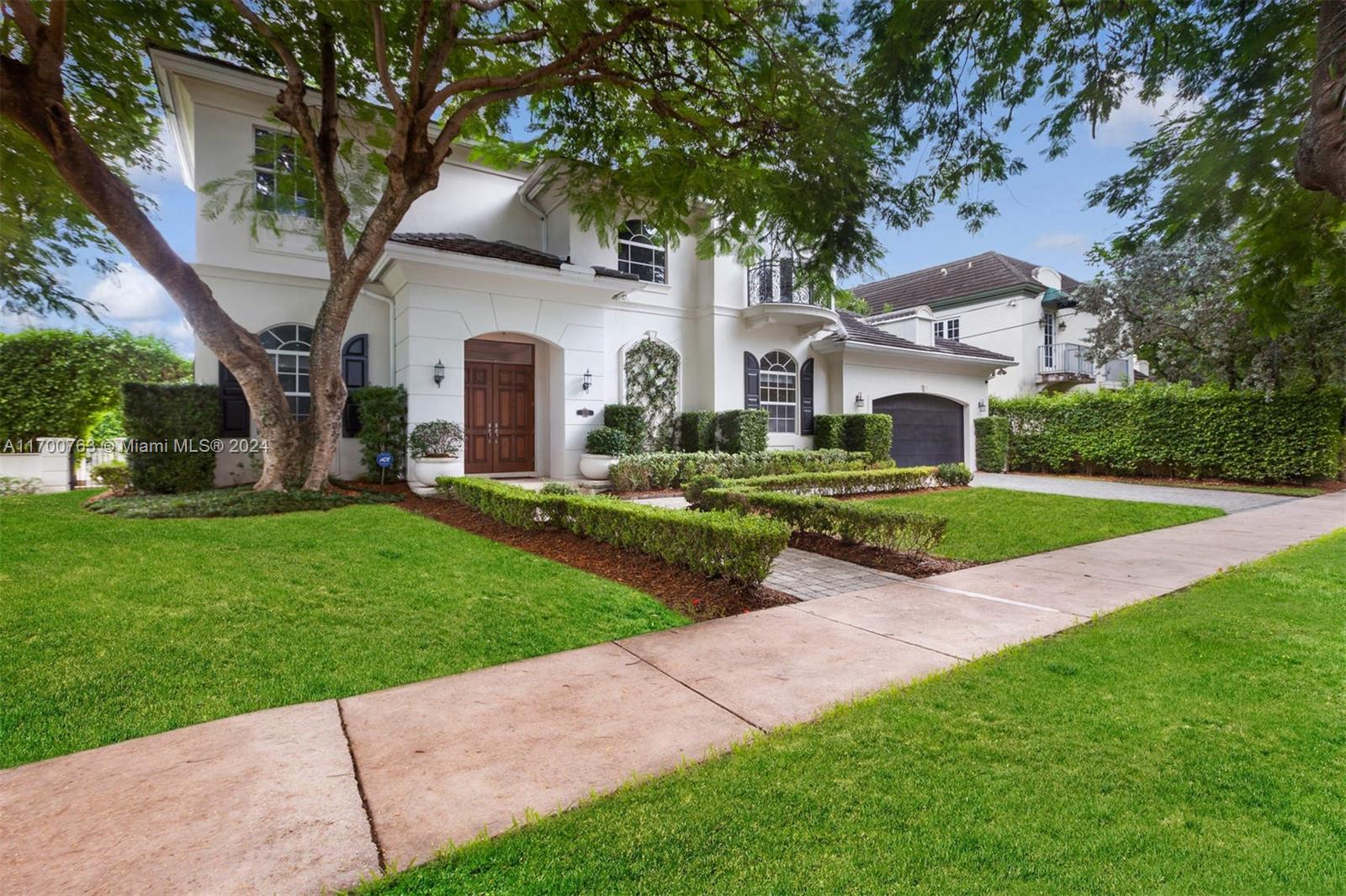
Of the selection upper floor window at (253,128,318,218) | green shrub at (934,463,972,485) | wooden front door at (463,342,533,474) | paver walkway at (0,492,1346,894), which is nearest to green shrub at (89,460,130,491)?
upper floor window at (253,128,318,218)

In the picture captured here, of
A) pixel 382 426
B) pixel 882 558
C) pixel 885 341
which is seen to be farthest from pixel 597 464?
pixel 885 341

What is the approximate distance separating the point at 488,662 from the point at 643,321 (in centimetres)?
1183

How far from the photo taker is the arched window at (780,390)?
16.0m

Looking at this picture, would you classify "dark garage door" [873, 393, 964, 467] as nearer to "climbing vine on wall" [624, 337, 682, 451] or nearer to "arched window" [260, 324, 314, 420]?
"climbing vine on wall" [624, 337, 682, 451]

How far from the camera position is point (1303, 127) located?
14.8 ft

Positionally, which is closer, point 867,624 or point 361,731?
point 361,731

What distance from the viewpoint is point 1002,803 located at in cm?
221

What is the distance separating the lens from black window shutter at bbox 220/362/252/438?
35.5 feet

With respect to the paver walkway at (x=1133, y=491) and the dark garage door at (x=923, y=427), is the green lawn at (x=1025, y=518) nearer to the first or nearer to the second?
the paver walkway at (x=1133, y=491)

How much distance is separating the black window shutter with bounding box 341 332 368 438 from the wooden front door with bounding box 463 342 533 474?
205 centimetres

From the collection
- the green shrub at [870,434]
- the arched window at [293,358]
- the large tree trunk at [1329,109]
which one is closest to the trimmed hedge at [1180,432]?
the green shrub at [870,434]

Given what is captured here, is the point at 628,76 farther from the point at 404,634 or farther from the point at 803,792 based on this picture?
the point at 803,792

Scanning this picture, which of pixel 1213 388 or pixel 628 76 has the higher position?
pixel 628 76

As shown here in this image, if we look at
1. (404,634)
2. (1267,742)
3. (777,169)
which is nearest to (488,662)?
(404,634)
